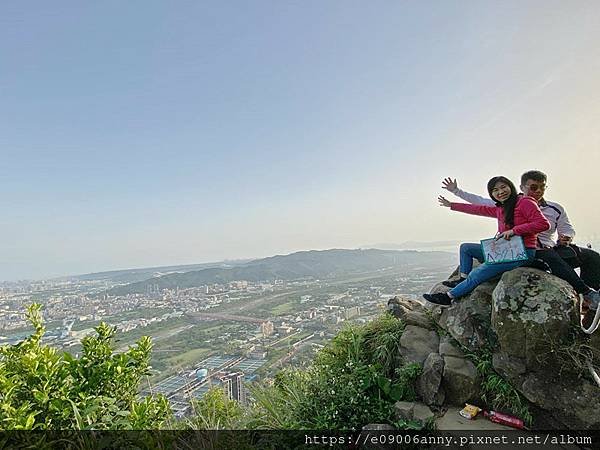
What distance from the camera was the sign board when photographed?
355cm

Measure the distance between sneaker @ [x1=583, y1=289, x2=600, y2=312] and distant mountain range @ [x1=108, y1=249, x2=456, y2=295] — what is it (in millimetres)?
15047

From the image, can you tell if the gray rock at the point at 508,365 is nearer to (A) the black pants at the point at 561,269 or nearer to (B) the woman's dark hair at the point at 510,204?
(A) the black pants at the point at 561,269

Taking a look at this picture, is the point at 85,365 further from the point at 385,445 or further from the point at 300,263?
the point at 300,263

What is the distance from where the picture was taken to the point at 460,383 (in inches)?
138

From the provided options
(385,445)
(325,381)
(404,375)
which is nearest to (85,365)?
(325,381)

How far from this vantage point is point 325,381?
383cm

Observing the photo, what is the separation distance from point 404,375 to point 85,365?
11.0ft

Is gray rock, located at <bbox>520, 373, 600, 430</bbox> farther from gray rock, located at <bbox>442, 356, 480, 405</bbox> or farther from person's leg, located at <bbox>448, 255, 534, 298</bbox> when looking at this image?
person's leg, located at <bbox>448, 255, 534, 298</bbox>

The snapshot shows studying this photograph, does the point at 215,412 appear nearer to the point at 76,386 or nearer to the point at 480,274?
the point at 76,386

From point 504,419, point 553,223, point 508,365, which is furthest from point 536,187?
point 504,419

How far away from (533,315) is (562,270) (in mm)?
853

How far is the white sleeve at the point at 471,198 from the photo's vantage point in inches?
180

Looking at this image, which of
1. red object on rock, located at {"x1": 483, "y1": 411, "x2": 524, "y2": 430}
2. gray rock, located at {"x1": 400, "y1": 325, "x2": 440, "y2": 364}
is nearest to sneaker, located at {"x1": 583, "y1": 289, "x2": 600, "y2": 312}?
red object on rock, located at {"x1": 483, "y1": 411, "x2": 524, "y2": 430}

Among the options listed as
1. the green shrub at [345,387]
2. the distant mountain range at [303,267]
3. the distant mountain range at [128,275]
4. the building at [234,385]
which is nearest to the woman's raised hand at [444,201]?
the green shrub at [345,387]
